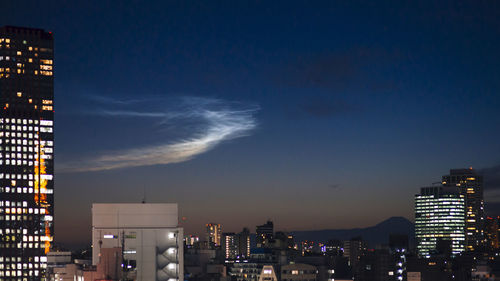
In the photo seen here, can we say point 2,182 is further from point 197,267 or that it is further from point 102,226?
point 102,226

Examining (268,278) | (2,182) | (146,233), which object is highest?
(2,182)

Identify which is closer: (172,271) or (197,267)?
(172,271)

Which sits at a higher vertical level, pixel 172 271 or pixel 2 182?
pixel 2 182

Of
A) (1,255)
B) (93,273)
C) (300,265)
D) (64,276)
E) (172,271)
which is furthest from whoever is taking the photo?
(1,255)

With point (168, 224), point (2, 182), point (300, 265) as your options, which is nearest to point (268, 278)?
point (300, 265)

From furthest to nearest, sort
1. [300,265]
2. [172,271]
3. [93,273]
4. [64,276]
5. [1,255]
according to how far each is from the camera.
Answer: [1,255]
[300,265]
[64,276]
[172,271]
[93,273]

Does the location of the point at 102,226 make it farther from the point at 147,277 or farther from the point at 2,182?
the point at 2,182

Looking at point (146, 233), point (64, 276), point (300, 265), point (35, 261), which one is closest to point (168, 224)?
point (146, 233)
